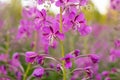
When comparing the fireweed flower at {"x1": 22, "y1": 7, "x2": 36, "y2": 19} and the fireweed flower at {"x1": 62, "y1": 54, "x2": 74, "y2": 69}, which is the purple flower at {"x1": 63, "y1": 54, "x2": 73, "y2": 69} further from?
the fireweed flower at {"x1": 22, "y1": 7, "x2": 36, "y2": 19}

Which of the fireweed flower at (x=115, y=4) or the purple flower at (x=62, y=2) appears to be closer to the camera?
the purple flower at (x=62, y=2)

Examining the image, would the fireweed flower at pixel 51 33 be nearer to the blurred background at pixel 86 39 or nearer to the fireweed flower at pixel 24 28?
the blurred background at pixel 86 39

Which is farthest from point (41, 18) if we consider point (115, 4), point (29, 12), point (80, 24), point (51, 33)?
point (115, 4)

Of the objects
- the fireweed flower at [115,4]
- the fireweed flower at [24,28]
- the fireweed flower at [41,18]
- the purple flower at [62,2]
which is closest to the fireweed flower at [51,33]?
the fireweed flower at [41,18]

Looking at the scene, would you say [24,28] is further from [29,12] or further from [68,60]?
[68,60]

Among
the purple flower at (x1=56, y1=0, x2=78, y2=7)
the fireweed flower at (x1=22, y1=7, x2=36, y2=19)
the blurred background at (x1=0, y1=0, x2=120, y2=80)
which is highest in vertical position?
the purple flower at (x1=56, y1=0, x2=78, y2=7)

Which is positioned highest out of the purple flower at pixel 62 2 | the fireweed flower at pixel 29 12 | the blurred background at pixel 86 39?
the purple flower at pixel 62 2

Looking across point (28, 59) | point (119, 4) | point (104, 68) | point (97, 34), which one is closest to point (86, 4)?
point (28, 59)

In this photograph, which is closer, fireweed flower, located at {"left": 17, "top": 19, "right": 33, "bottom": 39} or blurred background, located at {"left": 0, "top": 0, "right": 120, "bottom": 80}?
fireweed flower, located at {"left": 17, "top": 19, "right": 33, "bottom": 39}

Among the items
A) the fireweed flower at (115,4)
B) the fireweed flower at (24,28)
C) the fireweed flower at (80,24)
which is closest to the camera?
the fireweed flower at (80,24)

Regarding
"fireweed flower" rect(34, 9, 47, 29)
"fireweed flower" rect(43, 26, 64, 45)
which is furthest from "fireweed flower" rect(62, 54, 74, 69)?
"fireweed flower" rect(34, 9, 47, 29)

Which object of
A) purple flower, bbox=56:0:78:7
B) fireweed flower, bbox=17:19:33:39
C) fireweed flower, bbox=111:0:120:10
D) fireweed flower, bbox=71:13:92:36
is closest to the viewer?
purple flower, bbox=56:0:78:7

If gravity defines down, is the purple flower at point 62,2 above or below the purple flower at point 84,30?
above
